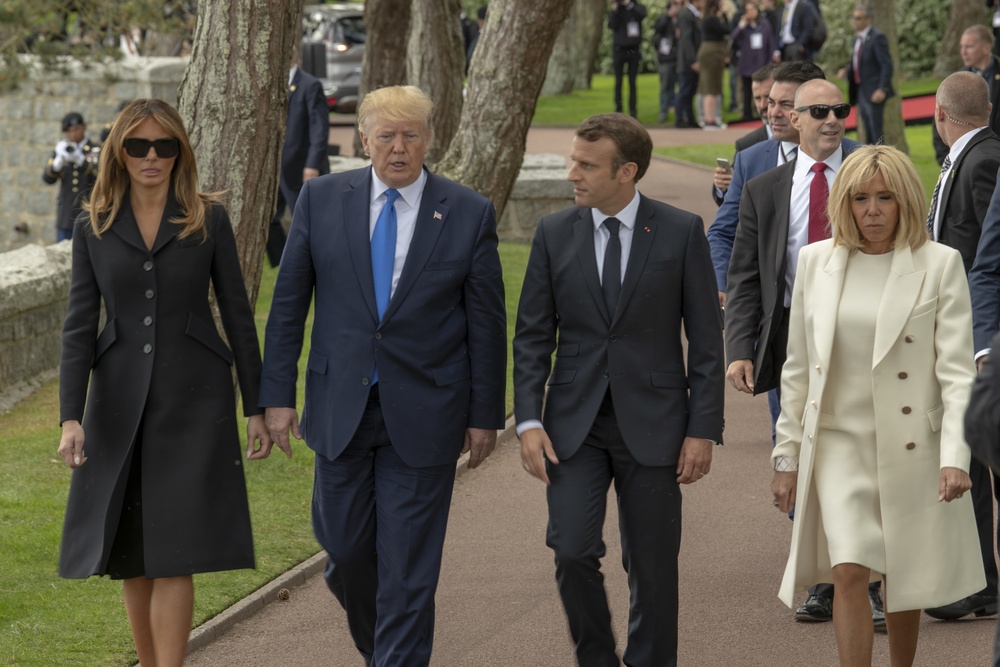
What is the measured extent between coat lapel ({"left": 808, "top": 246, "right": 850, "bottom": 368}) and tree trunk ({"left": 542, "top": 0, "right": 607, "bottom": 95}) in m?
30.4

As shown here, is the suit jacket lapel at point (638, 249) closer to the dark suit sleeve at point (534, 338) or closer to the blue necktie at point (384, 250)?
the dark suit sleeve at point (534, 338)

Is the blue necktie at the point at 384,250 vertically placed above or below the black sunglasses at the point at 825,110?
below

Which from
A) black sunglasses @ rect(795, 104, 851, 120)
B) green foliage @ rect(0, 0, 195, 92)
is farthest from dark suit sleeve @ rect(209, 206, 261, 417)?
green foliage @ rect(0, 0, 195, 92)

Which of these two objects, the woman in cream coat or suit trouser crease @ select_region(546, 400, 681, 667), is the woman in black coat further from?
the woman in cream coat

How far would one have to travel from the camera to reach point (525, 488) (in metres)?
8.25

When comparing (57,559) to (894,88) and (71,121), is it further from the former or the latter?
(894,88)

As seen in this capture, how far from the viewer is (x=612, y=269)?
4973 millimetres

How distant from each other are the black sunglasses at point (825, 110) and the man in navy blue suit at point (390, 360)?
1783mm

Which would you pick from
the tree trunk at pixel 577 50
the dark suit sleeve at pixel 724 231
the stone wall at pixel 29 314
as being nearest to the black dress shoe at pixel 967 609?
the dark suit sleeve at pixel 724 231

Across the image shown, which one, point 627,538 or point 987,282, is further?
point 987,282

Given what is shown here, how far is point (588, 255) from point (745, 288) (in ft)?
4.75

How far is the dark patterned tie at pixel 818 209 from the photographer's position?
6.08m

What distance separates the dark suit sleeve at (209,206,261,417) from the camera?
512 cm

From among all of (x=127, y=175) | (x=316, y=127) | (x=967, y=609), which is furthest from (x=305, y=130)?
(x=967, y=609)
